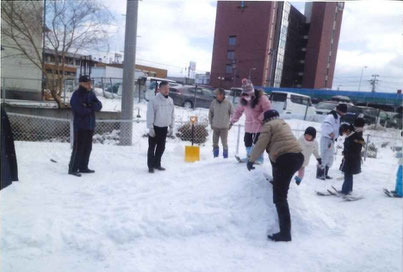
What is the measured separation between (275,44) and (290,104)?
29.6 metres

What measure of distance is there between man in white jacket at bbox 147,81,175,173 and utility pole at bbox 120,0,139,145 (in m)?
2.13

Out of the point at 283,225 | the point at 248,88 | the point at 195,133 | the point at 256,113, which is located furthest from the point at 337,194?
the point at 195,133

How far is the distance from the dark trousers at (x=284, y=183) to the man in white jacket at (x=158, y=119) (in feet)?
8.44

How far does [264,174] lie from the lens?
163 inches

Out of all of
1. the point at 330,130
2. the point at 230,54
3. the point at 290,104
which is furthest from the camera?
the point at 230,54

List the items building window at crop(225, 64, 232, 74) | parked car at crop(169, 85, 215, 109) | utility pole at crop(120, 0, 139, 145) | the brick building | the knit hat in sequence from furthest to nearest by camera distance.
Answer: building window at crop(225, 64, 232, 74)
the brick building
parked car at crop(169, 85, 215, 109)
utility pole at crop(120, 0, 139, 145)
the knit hat

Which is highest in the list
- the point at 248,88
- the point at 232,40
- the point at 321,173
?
the point at 232,40

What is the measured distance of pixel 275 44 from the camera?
4253cm

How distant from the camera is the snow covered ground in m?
2.88

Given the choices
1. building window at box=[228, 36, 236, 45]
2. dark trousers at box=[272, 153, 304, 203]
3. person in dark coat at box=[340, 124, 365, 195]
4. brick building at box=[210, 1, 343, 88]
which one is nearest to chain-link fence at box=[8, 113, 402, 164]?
person in dark coat at box=[340, 124, 365, 195]

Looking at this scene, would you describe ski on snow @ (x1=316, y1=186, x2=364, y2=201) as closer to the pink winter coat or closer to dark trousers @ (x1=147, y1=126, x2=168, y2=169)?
the pink winter coat

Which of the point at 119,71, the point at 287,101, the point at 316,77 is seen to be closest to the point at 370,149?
the point at 287,101

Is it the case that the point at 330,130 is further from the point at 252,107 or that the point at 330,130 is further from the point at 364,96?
the point at 364,96

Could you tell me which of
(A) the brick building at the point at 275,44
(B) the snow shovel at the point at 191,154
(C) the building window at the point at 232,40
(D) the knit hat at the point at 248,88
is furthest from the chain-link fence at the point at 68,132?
(C) the building window at the point at 232,40
